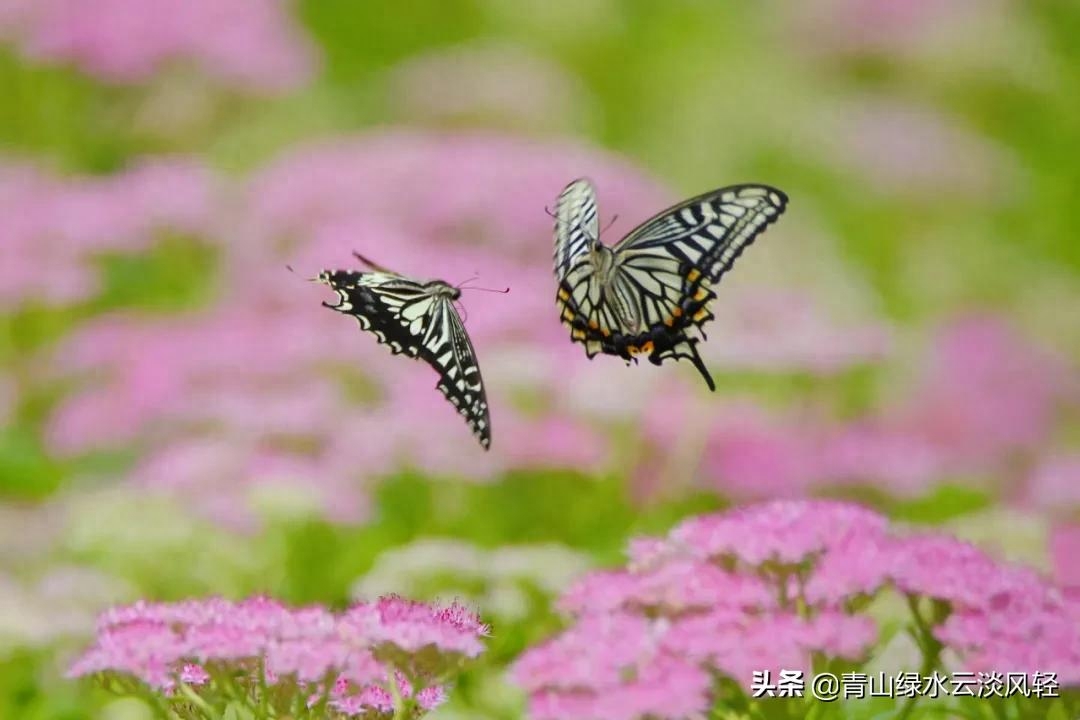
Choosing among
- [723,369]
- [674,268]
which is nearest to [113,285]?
[723,369]

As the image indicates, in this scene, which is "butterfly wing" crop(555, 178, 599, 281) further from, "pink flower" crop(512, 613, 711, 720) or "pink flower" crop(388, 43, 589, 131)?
"pink flower" crop(388, 43, 589, 131)

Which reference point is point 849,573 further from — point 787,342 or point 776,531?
point 787,342

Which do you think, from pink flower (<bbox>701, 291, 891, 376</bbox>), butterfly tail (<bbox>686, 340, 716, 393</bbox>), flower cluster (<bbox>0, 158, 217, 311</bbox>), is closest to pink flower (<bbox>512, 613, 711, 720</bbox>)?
butterfly tail (<bbox>686, 340, 716, 393</bbox>)

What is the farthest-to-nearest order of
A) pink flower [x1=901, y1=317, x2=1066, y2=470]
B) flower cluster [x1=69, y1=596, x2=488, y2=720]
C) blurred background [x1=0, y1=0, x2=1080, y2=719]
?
pink flower [x1=901, y1=317, x2=1066, y2=470], blurred background [x1=0, y1=0, x2=1080, y2=719], flower cluster [x1=69, y1=596, x2=488, y2=720]

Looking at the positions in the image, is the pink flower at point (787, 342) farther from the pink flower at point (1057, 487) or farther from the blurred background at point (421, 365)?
the pink flower at point (1057, 487)

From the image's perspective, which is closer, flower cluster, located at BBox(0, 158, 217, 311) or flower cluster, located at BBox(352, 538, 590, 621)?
flower cluster, located at BBox(352, 538, 590, 621)

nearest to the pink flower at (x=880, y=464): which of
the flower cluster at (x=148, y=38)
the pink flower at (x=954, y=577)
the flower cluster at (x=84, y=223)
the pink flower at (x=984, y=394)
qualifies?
the pink flower at (x=984, y=394)
